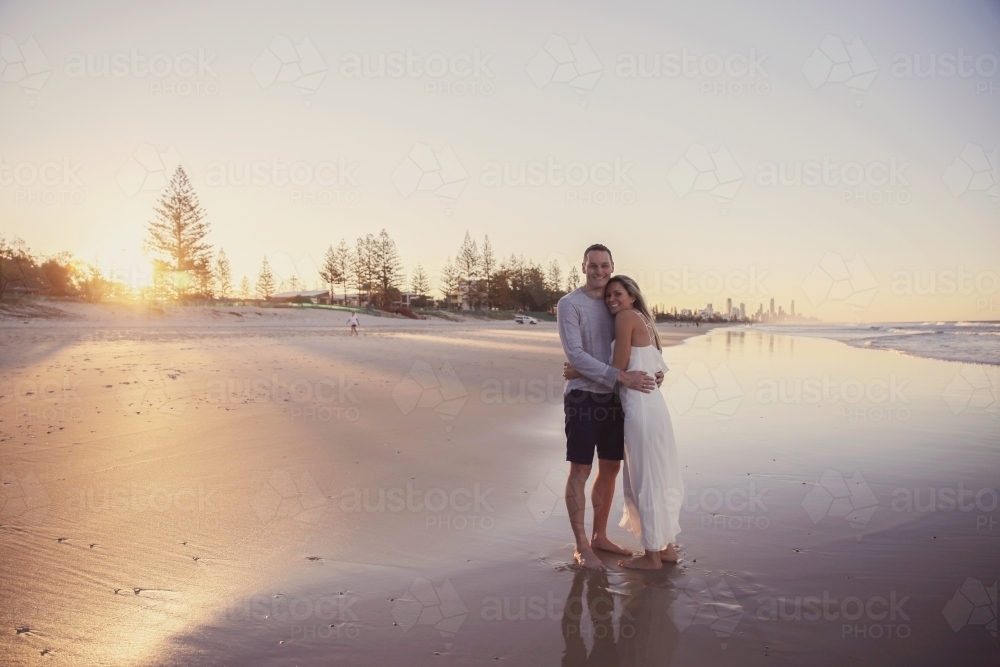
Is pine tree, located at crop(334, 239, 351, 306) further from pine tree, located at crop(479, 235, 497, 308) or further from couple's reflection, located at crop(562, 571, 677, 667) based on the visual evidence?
couple's reflection, located at crop(562, 571, 677, 667)

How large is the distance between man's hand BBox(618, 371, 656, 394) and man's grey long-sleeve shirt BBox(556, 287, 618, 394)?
0.53 ft

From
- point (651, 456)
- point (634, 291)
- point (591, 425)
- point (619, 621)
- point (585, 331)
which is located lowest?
point (619, 621)

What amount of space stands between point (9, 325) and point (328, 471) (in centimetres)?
2350

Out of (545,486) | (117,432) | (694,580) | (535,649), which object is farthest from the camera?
(117,432)

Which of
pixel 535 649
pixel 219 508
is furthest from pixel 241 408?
pixel 535 649

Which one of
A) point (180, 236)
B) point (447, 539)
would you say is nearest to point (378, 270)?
point (180, 236)

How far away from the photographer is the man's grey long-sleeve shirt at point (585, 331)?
3.64 m

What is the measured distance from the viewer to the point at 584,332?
372cm

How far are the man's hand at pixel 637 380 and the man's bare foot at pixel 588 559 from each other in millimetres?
1035

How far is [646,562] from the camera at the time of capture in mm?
3430

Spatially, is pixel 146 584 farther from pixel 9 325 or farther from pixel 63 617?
pixel 9 325

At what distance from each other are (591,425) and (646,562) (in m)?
0.87

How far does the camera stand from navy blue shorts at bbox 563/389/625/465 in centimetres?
364

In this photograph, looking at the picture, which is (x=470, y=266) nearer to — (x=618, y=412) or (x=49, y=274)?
(x=49, y=274)
